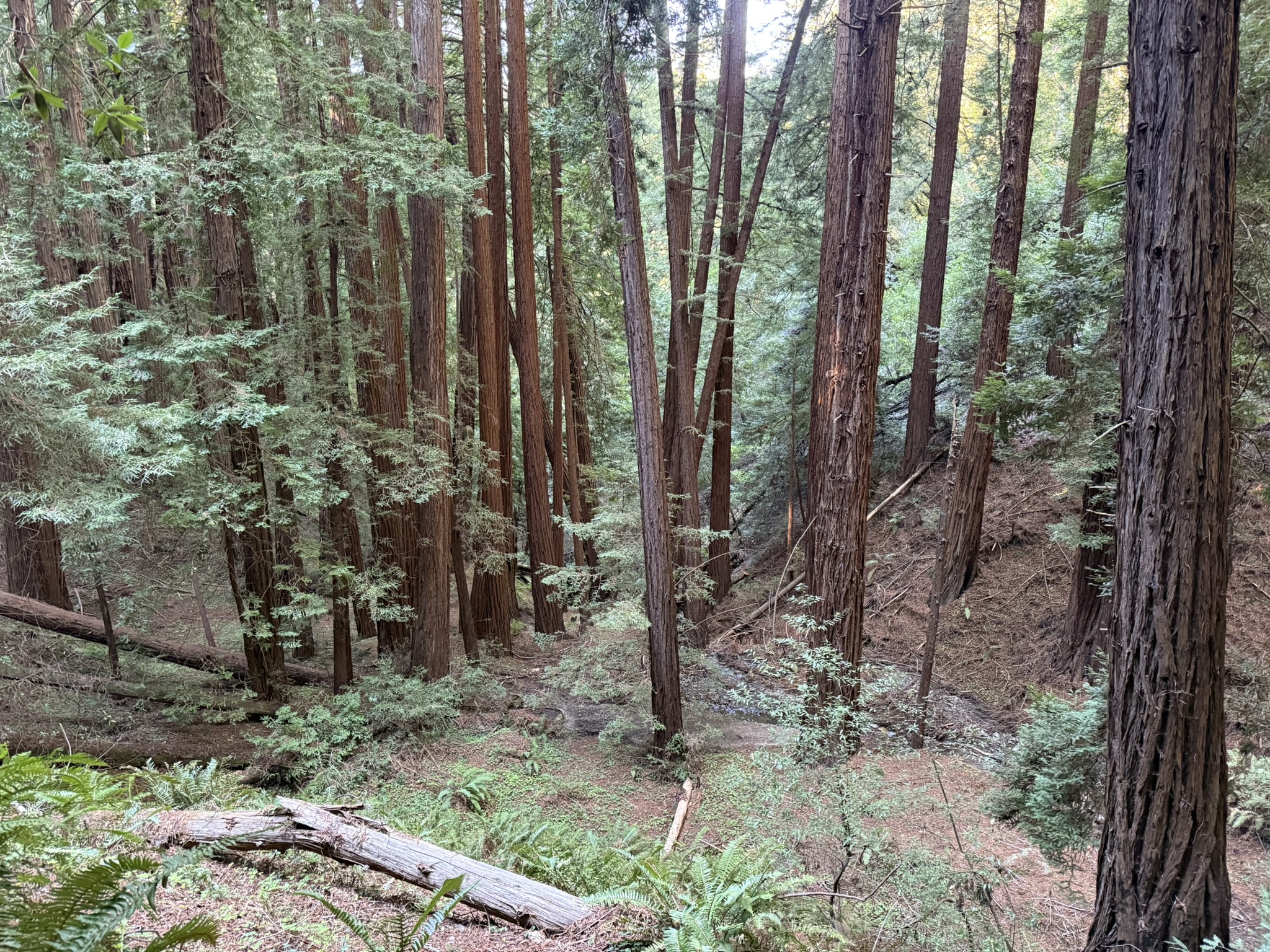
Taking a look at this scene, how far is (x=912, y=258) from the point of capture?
1933 cm

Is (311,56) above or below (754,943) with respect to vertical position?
above

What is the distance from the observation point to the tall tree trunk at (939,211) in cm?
1245

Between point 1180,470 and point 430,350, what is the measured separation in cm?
785

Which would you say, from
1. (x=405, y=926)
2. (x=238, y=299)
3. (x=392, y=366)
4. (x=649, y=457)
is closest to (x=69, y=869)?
(x=405, y=926)

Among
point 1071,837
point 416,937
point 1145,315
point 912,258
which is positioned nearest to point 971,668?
point 1071,837

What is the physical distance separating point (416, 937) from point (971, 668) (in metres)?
9.39

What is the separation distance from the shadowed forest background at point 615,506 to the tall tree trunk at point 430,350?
6cm

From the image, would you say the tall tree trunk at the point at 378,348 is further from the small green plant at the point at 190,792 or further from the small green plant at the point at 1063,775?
the small green plant at the point at 1063,775

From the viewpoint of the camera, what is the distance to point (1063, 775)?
5031mm

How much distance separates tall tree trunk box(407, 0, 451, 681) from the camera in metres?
8.56

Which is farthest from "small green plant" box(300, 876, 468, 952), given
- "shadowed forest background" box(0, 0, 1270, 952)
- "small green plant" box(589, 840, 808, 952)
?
"small green plant" box(589, 840, 808, 952)

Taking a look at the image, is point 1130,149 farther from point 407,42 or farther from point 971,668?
point 407,42

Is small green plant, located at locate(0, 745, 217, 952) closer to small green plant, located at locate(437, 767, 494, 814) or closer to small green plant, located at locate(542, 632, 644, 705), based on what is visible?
small green plant, located at locate(437, 767, 494, 814)

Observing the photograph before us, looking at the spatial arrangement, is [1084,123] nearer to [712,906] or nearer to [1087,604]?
[1087,604]
